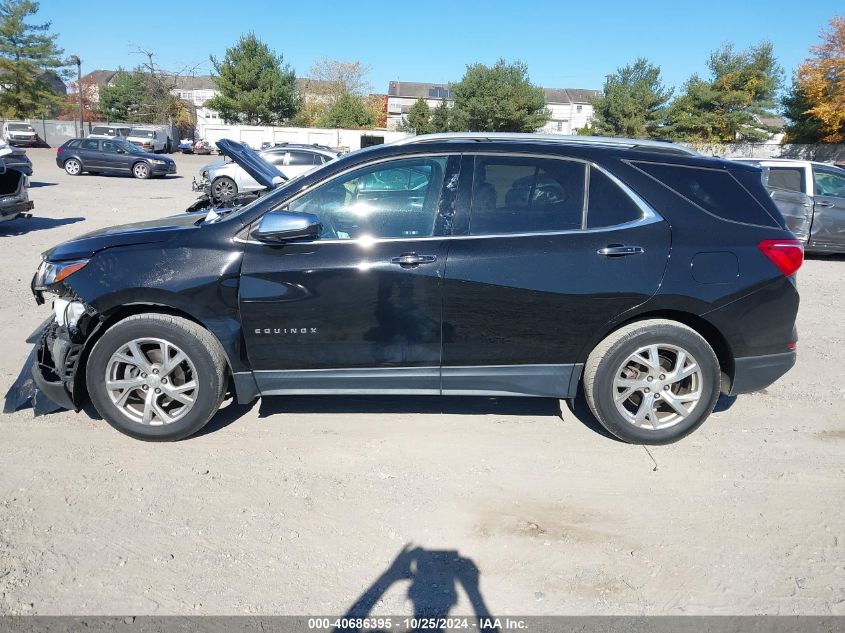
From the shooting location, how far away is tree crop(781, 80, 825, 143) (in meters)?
40.4

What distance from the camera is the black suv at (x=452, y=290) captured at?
3842 millimetres

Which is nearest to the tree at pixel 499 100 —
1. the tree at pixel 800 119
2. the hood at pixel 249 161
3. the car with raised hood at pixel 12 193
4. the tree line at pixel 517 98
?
the tree line at pixel 517 98

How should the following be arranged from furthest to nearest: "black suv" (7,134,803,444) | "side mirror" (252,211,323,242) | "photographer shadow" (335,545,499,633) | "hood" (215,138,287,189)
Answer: "hood" (215,138,287,189)
"black suv" (7,134,803,444)
"side mirror" (252,211,323,242)
"photographer shadow" (335,545,499,633)

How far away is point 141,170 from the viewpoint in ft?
90.6

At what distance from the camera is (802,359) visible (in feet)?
19.4

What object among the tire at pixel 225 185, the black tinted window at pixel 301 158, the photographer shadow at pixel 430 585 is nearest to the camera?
the photographer shadow at pixel 430 585

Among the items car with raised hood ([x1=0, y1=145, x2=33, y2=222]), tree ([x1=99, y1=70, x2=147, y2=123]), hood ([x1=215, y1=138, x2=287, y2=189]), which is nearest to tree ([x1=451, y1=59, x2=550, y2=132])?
tree ([x1=99, y1=70, x2=147, y2=123])

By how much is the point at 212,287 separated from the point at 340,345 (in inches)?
32.8

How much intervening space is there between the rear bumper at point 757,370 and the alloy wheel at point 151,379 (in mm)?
3384

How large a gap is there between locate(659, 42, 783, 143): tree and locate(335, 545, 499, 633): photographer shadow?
2009 inches

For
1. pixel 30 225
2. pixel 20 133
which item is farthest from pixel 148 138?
pixel 30 225

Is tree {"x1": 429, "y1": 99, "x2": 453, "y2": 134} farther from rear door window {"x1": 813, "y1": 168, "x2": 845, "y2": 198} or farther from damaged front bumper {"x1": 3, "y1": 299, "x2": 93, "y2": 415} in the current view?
damaged front bumper {"x1": 3, "y1": 299, "x2": 93, "y2": 415}

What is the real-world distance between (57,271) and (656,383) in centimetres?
378

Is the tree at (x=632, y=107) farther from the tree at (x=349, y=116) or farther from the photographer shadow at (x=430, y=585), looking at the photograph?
the photographer shadow at (x=430, y=585)
